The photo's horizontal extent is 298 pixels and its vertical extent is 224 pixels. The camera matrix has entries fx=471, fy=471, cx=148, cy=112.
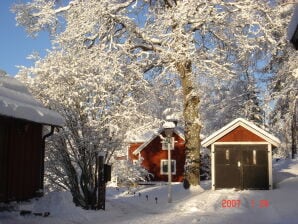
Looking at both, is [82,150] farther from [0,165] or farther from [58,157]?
[0,165]

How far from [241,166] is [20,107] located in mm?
14347

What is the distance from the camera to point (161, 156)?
39.6 meters

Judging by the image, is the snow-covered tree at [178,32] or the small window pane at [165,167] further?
the small window pane at [165,167]

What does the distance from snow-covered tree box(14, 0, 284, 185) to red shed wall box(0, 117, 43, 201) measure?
20.8ft

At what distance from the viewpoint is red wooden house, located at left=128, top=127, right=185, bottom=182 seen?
39000mm

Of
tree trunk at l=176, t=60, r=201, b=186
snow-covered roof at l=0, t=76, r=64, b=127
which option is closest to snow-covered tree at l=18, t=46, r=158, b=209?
snow-covered roof at l=0, t=76, r=64, b=127

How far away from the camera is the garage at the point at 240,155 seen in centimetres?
2306

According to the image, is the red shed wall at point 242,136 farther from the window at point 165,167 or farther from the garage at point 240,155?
the window at point 165,167

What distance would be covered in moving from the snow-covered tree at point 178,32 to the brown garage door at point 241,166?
1.19m

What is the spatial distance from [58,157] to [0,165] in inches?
171

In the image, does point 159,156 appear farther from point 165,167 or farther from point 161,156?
point 165,167
